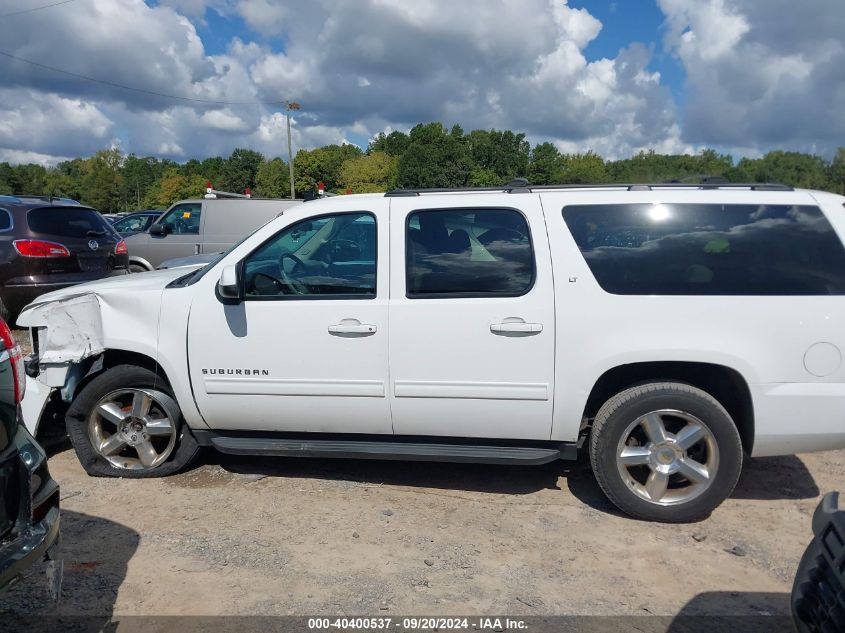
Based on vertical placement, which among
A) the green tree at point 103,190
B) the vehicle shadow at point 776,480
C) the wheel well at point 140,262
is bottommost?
the vehicle shadow at point 776,480

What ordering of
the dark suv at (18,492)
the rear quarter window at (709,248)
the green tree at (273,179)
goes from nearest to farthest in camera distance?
the dark suv at (18,492) < the rear quarter window at (709,248) < the green tree at (273,179)

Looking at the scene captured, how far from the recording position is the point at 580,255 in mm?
3707

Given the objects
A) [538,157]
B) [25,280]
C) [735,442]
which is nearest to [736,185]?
[735,442]

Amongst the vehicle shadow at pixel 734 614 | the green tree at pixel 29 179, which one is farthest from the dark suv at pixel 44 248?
the green tree at pixel 29 179

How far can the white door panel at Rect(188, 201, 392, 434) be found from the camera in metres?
3.84

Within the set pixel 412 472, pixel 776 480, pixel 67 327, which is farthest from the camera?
pixel 412 472

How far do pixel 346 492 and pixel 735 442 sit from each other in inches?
93.7

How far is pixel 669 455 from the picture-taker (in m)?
3.71

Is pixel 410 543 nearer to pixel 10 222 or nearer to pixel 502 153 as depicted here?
pixel 10 222

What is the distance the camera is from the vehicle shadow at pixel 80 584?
2.89m

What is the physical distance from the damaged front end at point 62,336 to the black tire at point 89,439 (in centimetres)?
15

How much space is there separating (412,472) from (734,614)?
7.23ft

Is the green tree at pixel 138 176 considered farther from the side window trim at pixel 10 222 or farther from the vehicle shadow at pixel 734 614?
the vehicle shadow at pixel 734 614

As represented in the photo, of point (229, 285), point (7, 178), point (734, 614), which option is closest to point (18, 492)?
point (229, 285)
